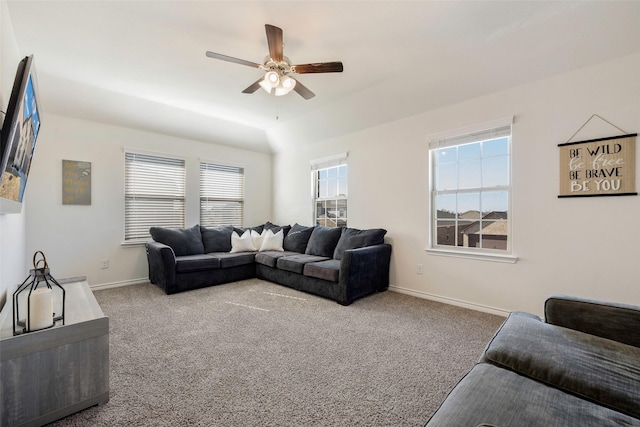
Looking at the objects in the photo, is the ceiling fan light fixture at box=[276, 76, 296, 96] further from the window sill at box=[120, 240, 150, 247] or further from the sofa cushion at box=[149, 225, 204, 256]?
the window sill at box=[120, 240, 150, 247]

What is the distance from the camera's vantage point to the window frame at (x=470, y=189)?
308 centimetres

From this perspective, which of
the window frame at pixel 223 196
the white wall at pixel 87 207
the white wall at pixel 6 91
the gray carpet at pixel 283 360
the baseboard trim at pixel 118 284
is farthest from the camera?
the window frame at pixel 223 196

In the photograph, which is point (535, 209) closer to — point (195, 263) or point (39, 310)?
point (39, 310)

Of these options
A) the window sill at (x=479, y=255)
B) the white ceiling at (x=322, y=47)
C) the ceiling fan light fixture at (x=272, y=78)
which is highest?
the white ceiling at (x=322, y=47)

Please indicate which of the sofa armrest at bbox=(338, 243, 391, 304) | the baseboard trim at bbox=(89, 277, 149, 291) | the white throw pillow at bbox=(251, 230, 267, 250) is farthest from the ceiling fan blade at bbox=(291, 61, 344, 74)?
the baseboard trim at bbox=(89, 277, 149, 291)

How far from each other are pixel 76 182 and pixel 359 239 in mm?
4080

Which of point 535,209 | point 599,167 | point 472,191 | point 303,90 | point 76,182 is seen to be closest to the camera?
point 599,167

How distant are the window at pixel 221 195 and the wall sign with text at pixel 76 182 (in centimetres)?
163

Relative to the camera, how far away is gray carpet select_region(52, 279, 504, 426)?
1.57 metres

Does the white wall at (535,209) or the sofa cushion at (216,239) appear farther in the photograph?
the sofa cushion at (216,239)

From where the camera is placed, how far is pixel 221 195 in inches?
214

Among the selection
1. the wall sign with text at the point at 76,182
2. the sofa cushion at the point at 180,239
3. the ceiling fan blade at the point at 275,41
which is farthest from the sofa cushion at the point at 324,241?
the wall sign with text at the point at 76,182

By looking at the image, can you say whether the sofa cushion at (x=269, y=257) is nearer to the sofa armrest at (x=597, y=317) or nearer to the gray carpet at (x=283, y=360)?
the gray carpet at (x=283, y=360)

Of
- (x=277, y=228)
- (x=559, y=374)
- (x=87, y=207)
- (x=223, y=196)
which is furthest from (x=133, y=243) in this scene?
(x=559, y=374)
